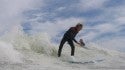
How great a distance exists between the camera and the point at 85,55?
2533 centimetres

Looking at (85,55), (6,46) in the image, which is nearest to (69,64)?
(6,46)

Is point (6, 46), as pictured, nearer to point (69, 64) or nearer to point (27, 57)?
point (27, 57)

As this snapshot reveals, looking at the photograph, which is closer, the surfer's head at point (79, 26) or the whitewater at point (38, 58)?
the whitewater at point (38, 58)

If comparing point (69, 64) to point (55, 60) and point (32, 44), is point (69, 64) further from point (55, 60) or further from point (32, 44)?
point (32, 44)

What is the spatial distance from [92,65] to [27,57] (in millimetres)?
3076

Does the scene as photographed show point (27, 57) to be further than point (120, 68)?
Yes

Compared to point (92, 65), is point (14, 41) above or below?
above

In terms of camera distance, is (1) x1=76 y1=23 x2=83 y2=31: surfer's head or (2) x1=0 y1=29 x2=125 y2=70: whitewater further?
(1) x1=76 y1=23 x2=83 y2=31: surfer's head

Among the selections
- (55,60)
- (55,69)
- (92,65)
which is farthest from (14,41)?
(55,69)

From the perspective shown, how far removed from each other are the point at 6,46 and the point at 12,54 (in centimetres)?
190

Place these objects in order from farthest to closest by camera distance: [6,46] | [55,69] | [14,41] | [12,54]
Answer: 1. [14,41]
2. [6,46]
3. [12,54]
4. [55,69]

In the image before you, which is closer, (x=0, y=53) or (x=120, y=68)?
(x=120, y=68)

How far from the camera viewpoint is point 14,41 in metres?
25.2

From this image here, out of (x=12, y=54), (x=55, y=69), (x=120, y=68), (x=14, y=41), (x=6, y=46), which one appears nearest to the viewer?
(x=55, y=69)
